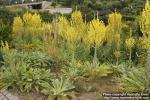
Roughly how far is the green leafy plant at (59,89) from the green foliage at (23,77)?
493 mm

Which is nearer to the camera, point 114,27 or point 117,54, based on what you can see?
point 117,54

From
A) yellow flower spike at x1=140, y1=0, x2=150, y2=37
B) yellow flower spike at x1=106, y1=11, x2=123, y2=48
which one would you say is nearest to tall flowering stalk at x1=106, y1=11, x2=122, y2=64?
yellow flower spike at x1=106, y1=11, x2=123, y2=48

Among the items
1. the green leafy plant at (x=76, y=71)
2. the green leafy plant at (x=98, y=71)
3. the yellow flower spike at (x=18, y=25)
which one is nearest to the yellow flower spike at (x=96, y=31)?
the green leafy plant at (x=98, y=71)

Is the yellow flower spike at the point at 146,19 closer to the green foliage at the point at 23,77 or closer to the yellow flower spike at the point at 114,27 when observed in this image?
the green foliage at the point at 23,77

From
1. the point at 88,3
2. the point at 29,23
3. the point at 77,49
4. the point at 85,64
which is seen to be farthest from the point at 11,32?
the point at 88,3

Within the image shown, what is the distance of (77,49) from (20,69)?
419 centimetres

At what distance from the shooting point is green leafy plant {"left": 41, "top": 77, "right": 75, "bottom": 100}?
13.1 meters

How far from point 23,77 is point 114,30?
6.11m

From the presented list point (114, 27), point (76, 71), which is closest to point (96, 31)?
point (76, 71)

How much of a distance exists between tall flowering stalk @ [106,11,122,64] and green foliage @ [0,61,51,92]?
5085 mm

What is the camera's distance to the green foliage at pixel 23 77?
14016 mm

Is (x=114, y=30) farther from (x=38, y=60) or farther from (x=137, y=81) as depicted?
(x=137, y=81)

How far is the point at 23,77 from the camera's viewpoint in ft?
46.8

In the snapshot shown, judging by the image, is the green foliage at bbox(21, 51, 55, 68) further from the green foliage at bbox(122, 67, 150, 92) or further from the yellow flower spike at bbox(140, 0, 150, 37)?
the yellow flower spike at bbox(140, 0, 150, 37)
